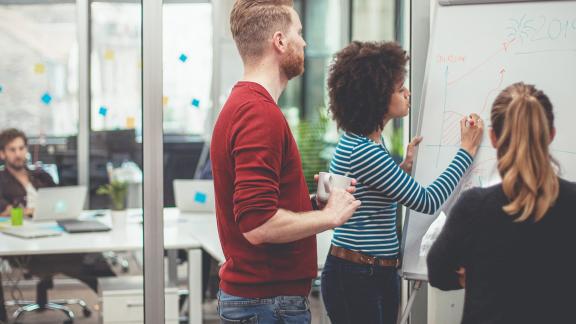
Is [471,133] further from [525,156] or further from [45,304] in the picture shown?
[45,304]

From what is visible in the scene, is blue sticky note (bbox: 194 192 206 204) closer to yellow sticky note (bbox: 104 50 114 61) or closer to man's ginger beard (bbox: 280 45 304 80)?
yellow sticky note (bbox: 104 50 114 61)

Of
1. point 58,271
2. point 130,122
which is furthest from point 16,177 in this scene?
point 130,122

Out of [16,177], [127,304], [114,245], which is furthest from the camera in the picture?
[16,177]

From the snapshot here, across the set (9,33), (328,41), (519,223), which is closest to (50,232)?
(9,33)

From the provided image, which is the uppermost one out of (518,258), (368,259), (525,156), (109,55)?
(109,55)

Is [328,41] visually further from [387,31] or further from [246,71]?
[246,71]

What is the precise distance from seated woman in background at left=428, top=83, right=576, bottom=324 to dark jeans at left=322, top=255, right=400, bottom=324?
534 mm

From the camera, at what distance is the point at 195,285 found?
4016 millimetres

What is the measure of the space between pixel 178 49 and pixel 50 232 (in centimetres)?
141

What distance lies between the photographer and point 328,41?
8.84m

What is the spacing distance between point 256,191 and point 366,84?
0.69 meters

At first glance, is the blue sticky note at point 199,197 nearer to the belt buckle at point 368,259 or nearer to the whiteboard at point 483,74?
the whiteboard at point 483,74

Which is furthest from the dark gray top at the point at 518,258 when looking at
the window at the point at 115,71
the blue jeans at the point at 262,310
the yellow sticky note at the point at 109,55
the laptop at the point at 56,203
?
the yellow sticky note at the point at 109,55

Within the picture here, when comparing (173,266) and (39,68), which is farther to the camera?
(39,68)
